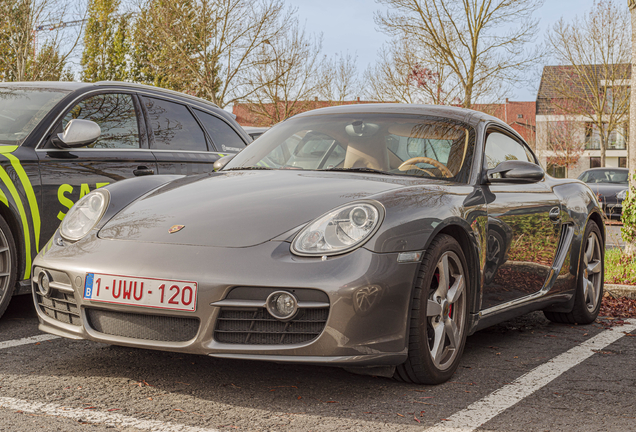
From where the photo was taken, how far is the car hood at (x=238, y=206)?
3.06 m

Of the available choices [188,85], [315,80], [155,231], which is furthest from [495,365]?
[315,80]

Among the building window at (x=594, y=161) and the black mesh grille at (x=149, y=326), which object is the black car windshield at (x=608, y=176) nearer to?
the black mesh grille at (x=149, y=326)

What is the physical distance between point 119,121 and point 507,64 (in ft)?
60.2

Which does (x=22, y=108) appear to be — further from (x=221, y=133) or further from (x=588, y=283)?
(x=588, y=283)

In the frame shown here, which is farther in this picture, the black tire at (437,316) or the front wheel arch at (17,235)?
the front wheel arch at (17,235)

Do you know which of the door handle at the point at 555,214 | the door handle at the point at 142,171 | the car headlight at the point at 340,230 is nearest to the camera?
the car headlight at the point at 340,230

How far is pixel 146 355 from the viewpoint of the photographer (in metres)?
3.71

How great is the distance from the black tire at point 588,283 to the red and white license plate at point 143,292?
10.7 feet

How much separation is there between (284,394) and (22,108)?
10.2 feet

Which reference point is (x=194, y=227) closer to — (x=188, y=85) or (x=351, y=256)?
(x=351, y=256)

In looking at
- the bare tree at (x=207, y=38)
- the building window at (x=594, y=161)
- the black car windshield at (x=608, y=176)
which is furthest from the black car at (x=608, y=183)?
the building window at (x=594, y=161)

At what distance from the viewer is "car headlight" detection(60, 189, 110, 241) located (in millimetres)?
3395

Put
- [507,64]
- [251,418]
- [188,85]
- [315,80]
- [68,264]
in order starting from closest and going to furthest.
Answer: [251,418] < [68,264] < [507,64] < [188,85] < [315,80]

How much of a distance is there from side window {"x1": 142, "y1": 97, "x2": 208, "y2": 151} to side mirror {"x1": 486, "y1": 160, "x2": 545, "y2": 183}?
280 cm
